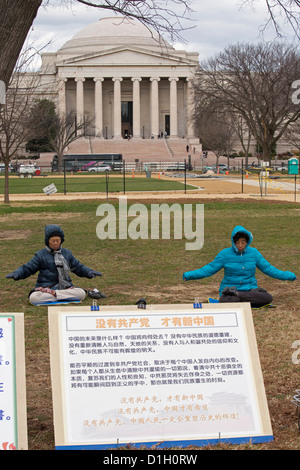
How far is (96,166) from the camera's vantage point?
69.1 m

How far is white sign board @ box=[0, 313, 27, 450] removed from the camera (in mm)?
3768

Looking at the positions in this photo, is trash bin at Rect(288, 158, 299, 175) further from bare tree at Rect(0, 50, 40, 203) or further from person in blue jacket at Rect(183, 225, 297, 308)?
person in blue jacket at Rect(183, 225, 297, 308)

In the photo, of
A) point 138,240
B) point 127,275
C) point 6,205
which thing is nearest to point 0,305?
point 127,275

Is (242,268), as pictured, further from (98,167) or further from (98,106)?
(98,106)

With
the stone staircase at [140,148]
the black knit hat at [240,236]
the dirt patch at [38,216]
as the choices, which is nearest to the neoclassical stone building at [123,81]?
the stone staircase at [140,148]

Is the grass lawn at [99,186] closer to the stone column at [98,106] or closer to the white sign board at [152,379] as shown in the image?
the white sign board at [152,379]

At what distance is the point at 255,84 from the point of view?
53.6 metres

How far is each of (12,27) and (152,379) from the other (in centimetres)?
334

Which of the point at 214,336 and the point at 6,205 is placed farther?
the point at 6,205

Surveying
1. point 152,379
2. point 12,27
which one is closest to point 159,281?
point 12,27

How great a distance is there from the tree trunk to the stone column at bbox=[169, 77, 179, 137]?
304 feet
